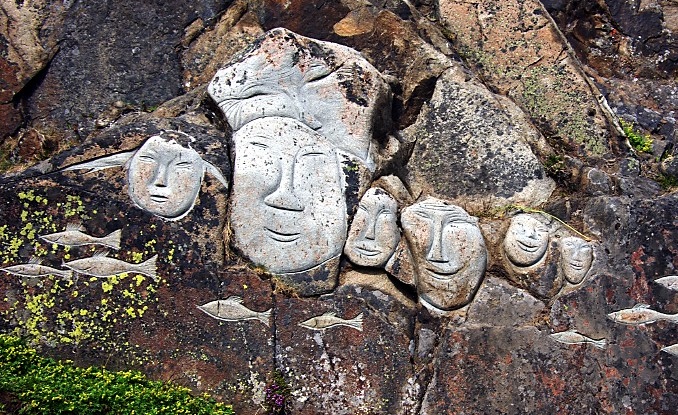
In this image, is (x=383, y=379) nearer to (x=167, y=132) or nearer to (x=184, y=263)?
(x=184, y=263)

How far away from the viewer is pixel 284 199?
4.54 meters

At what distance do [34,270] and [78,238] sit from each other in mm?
273

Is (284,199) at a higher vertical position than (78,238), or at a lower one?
higher

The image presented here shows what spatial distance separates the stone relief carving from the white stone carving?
0.37m

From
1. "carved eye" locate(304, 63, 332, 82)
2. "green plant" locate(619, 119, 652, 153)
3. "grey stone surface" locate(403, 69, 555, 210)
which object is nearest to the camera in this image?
"carved eye" locate(304, 63, 332, 82)

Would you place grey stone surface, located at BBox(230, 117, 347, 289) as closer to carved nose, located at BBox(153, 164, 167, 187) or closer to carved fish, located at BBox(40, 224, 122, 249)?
carved nose, located at BBox(153, 164, 167, 187)

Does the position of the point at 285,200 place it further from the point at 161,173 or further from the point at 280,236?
the point at 161,173

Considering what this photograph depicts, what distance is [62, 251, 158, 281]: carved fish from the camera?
4.38 meters

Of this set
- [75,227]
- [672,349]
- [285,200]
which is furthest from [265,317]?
[672,349]

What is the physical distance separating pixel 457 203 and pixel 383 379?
124 cm

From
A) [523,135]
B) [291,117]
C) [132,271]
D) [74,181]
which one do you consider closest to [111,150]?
[74,181]

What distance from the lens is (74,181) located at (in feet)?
14.6

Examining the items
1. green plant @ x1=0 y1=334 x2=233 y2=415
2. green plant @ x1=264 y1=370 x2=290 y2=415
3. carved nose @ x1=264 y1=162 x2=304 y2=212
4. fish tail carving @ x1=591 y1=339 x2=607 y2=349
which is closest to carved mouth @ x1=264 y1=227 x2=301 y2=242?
carved nose @ x1=264 y1=162 x2=304 y2=212

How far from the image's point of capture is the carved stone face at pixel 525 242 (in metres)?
4.70
